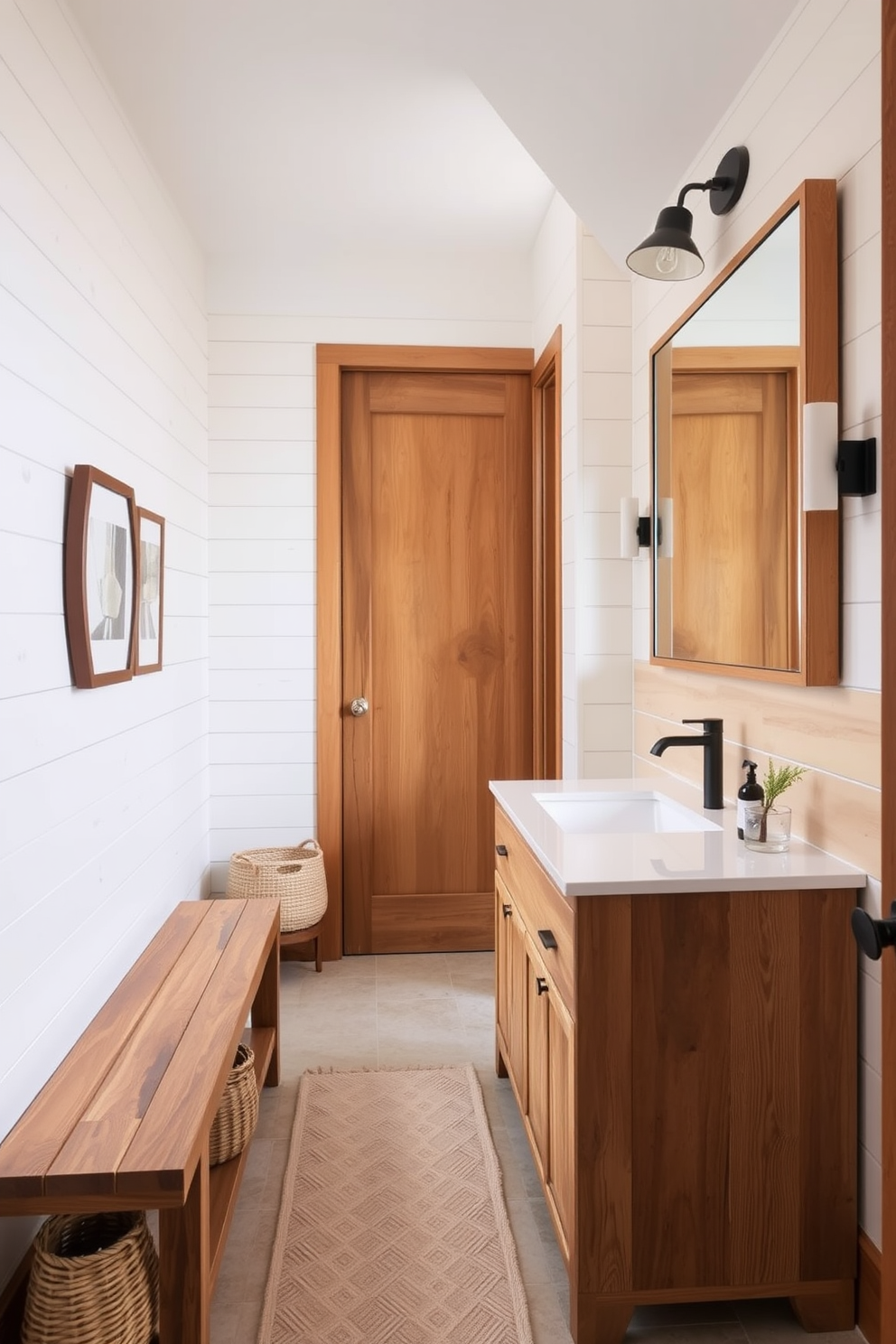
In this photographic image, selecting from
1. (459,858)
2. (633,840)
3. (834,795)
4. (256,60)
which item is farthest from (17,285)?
(459,858)

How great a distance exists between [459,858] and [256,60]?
8.88 ft

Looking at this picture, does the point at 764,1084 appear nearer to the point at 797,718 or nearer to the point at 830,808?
the point at 830,808

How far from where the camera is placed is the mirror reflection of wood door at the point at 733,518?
1.77 metres

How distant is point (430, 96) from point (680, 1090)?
2.44 meters

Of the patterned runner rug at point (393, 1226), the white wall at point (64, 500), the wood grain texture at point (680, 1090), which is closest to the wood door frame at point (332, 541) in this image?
the white wall at point (64, 500)

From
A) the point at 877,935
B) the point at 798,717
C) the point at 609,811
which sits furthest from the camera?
the point at 609,811

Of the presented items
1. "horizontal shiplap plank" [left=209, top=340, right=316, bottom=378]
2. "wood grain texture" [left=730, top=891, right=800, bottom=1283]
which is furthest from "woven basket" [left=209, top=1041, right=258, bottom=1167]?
"horizontal shiplap plank" [left=209, top=340, right=316, bottom=378]

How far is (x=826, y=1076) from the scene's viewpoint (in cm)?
158

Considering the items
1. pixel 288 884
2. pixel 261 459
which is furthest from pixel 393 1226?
pixel 261 459

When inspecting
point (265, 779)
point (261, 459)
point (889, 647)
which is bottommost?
point (265, 779)

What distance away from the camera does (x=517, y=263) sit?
3695 millimetres

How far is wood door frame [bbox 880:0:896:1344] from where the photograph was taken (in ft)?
3.05

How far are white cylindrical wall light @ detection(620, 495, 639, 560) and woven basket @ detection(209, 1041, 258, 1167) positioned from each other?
1.63m

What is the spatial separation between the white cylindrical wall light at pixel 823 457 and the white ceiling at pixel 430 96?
2.53ft
